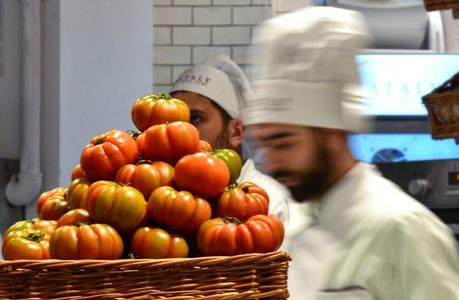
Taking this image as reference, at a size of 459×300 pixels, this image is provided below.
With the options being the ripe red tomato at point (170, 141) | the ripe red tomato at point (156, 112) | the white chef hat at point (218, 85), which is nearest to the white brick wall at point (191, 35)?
the white chef hat at point (218, 85)

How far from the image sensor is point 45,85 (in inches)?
199

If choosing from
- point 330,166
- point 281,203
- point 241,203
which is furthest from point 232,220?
point 281,203

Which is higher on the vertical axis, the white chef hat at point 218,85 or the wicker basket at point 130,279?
the white chef hat at point 218,85

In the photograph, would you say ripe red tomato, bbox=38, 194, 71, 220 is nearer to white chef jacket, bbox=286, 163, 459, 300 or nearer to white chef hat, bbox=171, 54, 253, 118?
white chef jacket, bbox=286, 163, 459, 300

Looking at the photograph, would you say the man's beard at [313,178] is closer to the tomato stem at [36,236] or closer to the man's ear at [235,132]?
the tomato stem at [36,236]

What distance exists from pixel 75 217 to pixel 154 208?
173 mm

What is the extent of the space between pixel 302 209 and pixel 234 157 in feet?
0.67

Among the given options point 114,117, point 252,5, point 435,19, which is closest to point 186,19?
point 252,5

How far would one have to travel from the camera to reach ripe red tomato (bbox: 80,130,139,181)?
2.27 m

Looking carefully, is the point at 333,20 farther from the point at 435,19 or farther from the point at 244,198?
the point at 435,19

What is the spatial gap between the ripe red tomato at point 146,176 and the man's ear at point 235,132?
153cm

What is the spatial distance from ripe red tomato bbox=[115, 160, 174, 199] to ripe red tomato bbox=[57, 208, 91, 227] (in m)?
0.10

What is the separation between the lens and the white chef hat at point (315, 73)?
203 cm

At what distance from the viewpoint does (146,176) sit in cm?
221
